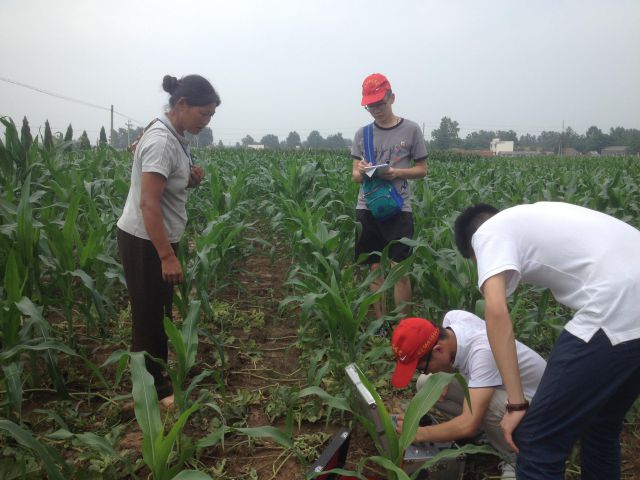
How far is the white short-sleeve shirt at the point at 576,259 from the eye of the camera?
135cm

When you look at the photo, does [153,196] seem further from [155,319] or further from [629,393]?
[629,393]

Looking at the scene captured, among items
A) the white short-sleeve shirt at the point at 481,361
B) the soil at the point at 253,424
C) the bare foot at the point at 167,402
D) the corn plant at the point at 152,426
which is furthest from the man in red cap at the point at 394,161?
the corn plant at the point at 152,426

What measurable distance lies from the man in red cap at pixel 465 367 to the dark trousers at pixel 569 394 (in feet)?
1.03

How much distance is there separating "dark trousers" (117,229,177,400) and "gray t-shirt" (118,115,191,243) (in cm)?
7

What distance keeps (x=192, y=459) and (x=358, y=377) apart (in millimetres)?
836

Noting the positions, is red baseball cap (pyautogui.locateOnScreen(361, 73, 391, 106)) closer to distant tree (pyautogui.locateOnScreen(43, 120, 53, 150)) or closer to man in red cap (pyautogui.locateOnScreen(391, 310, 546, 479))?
man in red cap (pyautogui.locateOnScreen(391, 310, 546, 479))

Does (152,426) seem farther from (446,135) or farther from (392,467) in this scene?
(446,135)

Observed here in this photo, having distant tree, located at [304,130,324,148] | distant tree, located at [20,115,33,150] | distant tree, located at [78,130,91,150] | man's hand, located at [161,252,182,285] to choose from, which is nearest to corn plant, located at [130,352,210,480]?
man's hand, located at [161,252,182,285]

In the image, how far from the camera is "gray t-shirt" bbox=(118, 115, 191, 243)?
1956 mm

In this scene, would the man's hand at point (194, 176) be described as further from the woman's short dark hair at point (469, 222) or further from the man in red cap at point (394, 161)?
the woman's short dark hair at point (469, 222)

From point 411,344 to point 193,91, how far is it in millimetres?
1325

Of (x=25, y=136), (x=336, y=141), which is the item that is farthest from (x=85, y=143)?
(x=336, y=141)

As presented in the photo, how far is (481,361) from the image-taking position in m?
1.85

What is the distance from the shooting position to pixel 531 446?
1.46 metres
